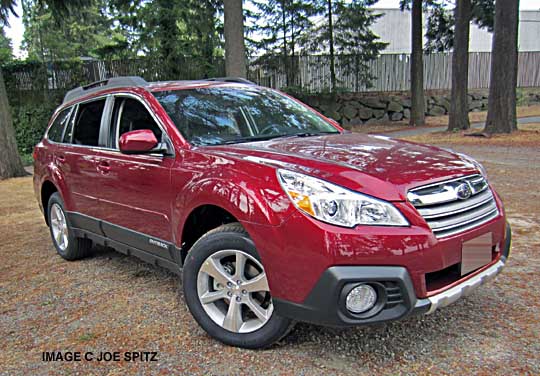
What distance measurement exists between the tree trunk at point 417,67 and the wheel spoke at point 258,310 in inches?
691

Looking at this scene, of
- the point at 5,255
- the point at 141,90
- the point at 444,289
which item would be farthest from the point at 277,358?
the point at 5,255

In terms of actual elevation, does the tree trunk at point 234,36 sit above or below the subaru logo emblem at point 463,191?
above

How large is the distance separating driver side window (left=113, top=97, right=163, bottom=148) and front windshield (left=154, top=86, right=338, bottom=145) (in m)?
0.16

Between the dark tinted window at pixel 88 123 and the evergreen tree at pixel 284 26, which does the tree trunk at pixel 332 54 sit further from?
the dark tinted window at pixel 88 123

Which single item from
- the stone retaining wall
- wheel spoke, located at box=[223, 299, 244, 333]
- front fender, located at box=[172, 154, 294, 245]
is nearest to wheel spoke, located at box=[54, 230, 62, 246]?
front fender, located at box=[172, 154, 294, 245]

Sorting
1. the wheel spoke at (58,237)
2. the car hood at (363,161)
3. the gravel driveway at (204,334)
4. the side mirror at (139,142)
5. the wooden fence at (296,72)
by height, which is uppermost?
the wooden fence at (296,72)

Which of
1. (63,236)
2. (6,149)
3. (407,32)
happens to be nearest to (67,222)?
(63,236)

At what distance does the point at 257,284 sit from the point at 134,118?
1.89 m

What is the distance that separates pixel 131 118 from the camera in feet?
12.7

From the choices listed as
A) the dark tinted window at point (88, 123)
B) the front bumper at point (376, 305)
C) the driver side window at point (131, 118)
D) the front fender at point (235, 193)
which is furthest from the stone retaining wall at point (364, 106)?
the front bumper at point (376, 305)

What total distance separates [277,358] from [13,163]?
11.0m

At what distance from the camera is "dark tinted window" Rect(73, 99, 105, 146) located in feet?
13.9

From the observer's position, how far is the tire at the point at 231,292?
269 centimetres

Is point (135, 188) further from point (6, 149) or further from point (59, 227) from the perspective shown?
point (6, 149)
